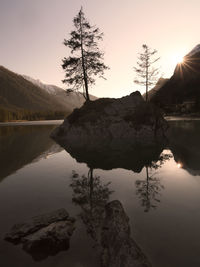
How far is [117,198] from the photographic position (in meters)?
5.60

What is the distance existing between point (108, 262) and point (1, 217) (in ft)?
11.6

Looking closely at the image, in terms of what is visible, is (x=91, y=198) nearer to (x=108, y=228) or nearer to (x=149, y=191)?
(x=108, y=228)

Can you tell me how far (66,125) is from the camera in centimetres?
2314

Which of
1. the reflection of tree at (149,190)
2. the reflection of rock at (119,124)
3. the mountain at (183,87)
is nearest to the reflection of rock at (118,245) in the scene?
the reflection of tree at (149,190)

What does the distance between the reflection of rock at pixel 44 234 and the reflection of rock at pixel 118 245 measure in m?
0.89

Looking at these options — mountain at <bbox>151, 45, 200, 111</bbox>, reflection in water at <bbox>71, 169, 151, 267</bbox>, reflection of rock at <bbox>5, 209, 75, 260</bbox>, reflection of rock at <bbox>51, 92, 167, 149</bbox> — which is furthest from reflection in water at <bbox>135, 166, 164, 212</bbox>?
mountain at <bbox>151, 45, 200, 111</bbox>

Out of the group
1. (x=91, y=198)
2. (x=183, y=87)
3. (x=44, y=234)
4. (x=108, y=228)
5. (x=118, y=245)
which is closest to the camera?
(x=118, y=245)

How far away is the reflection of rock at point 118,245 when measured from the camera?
2836 mm

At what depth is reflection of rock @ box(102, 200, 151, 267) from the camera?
112 inches

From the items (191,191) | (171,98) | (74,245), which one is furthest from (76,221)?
(171,98)

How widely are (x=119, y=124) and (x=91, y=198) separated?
15.3 metres

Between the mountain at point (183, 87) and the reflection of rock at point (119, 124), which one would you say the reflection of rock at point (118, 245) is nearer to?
the reflection of rock at point (119, 124)

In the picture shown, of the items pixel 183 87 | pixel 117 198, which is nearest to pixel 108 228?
pixel 117 198

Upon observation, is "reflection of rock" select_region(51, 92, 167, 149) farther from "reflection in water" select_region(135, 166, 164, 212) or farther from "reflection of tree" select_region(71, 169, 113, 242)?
"reflection in water" select_region(135, 166, 164, 212)
